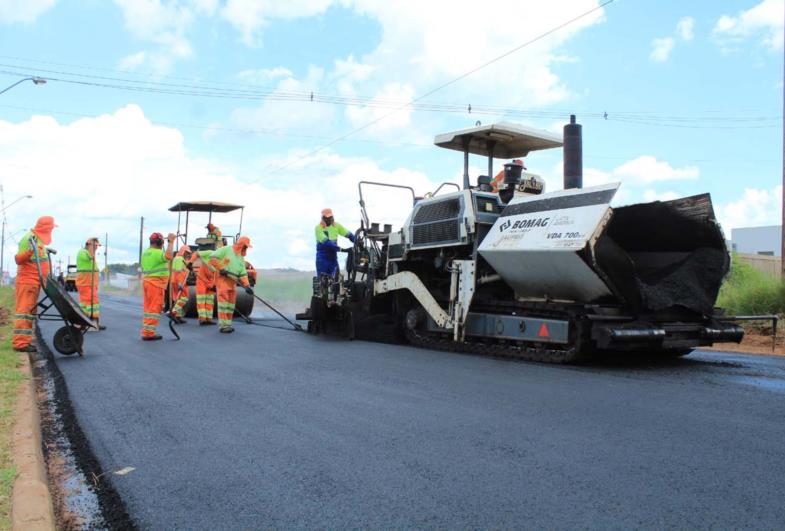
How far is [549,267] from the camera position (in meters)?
6.98

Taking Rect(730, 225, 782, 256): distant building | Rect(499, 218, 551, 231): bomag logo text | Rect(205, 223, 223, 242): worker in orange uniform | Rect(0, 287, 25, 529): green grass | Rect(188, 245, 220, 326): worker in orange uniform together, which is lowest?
Rect(0, 287, 25, 529): green grass

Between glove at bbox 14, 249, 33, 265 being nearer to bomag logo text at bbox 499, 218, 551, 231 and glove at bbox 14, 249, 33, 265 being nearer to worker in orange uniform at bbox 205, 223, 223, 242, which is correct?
bomag logo text at bbox 499, 218, 551, 231

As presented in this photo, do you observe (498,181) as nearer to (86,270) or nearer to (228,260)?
(228,260)

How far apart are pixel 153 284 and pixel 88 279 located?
1.76m

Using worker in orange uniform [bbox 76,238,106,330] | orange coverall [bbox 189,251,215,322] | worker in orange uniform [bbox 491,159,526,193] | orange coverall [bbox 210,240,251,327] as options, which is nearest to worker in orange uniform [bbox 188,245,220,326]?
orange coverall [bbox 189,251,215,322]

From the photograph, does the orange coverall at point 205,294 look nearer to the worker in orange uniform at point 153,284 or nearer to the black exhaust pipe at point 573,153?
the worker in orange uniform at point 153,284

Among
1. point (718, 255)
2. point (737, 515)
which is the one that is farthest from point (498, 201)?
point (737, 515)

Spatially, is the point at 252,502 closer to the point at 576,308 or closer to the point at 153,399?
the point at 153,399

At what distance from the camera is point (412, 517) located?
2.74m

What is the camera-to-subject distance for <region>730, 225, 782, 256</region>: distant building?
166 ft

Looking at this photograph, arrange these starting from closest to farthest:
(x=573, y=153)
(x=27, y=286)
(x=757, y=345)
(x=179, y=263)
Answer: (x=27, y=286) < (x=757, y=345) < (x=573, y=153) < (x=179, y=263)

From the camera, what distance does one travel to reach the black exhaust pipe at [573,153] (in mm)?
10688

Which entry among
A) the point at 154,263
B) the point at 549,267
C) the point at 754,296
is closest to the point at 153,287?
the point at 154,263

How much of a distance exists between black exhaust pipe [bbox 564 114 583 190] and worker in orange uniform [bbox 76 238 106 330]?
792 centimetres
